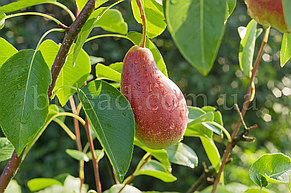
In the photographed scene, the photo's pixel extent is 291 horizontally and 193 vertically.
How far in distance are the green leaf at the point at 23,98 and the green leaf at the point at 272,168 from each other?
0.40m

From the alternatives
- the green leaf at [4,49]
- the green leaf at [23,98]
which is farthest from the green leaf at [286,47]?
the green leaf at [4,49]

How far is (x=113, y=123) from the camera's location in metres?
0.44

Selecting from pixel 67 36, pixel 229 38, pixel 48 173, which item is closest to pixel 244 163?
pixel 229 38

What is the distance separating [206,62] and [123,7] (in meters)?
2.08

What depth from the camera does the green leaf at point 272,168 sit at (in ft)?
1.69

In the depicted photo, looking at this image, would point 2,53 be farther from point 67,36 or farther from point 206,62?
point 206,62

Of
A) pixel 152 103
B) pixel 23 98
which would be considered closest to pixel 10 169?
pixel 23 98

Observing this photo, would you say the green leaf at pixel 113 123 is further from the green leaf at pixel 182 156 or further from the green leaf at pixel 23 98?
the green leaf at pixel 182 156

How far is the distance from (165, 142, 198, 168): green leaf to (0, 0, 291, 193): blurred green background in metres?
1.28

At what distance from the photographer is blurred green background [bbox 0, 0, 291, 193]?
83.2 inches

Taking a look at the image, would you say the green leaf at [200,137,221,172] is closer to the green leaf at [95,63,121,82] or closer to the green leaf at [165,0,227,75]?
the green leaf at [95,63,121,82]

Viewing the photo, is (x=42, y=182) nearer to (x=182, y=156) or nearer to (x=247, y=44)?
(x=182, y=156)

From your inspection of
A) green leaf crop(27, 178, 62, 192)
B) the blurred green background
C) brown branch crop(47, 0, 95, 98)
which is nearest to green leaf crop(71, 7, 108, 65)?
brown branch crop(47, 0, 95, 98)

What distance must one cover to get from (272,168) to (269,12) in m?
0.34
